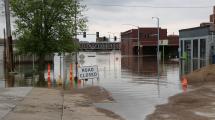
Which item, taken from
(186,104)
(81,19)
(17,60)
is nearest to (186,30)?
(17,60)

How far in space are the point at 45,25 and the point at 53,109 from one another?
14.8m

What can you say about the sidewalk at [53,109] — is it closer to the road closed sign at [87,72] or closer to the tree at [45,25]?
the road closed sign at [87,72]

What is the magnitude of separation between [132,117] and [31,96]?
Answer: 427 cm

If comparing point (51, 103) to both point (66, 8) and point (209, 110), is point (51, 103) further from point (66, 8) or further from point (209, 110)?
point (66, 8)

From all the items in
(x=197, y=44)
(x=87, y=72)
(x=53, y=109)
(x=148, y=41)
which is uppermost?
(x=148, y=41)

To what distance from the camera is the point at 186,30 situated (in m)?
68.3

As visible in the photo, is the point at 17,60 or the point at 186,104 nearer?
the point at 186,104

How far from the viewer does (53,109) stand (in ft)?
42.4

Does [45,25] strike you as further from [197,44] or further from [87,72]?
[197,44]

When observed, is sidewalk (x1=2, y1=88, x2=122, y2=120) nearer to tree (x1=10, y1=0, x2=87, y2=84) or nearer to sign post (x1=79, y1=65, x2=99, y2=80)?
sign post (x1=79, y1=65, x2=99, y2=80)

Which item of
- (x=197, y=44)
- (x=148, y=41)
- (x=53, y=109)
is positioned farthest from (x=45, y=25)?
(x=148, y=41)

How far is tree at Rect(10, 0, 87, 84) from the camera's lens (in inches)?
1049

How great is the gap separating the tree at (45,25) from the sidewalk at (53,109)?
10.9 metres

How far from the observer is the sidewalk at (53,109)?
11519 millimetres
